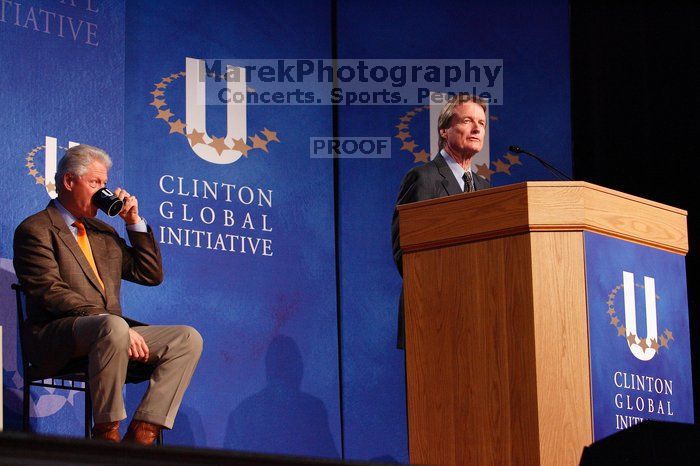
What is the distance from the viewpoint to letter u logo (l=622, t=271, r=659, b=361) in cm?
302

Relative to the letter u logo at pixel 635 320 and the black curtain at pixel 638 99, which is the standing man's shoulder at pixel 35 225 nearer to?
the letter u logo at pixel 635 320

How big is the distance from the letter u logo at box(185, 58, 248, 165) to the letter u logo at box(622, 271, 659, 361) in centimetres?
240

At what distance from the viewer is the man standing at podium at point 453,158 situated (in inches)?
156

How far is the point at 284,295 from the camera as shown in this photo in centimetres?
507

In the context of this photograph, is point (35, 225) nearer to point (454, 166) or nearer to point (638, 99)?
point (454, 166)

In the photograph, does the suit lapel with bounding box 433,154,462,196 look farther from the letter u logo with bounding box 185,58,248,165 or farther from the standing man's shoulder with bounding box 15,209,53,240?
the standing man's shoulder with bounding box 15,209,53,240

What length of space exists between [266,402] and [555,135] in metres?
1.99

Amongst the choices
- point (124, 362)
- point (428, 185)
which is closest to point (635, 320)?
point (428, 185)

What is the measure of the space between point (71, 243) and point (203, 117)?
4.32 ft

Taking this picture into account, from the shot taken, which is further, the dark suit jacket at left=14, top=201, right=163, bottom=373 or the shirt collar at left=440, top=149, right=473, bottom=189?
the shirt collar at left=440, top=149, right=473, bottom=189

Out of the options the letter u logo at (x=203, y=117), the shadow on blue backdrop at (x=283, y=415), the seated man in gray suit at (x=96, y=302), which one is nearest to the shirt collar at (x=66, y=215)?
the seated man in gray suit at (x=96, y=302)

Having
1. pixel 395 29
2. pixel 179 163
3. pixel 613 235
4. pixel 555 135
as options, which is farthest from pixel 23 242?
pixel 555 135

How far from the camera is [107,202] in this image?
151 inches

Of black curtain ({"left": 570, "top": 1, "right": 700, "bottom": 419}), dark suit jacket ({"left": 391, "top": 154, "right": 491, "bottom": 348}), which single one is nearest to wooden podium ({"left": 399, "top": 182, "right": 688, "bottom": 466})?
dark suit jacket ({"left": 391, "top": 154, "right": 491, "bottom": 348})
